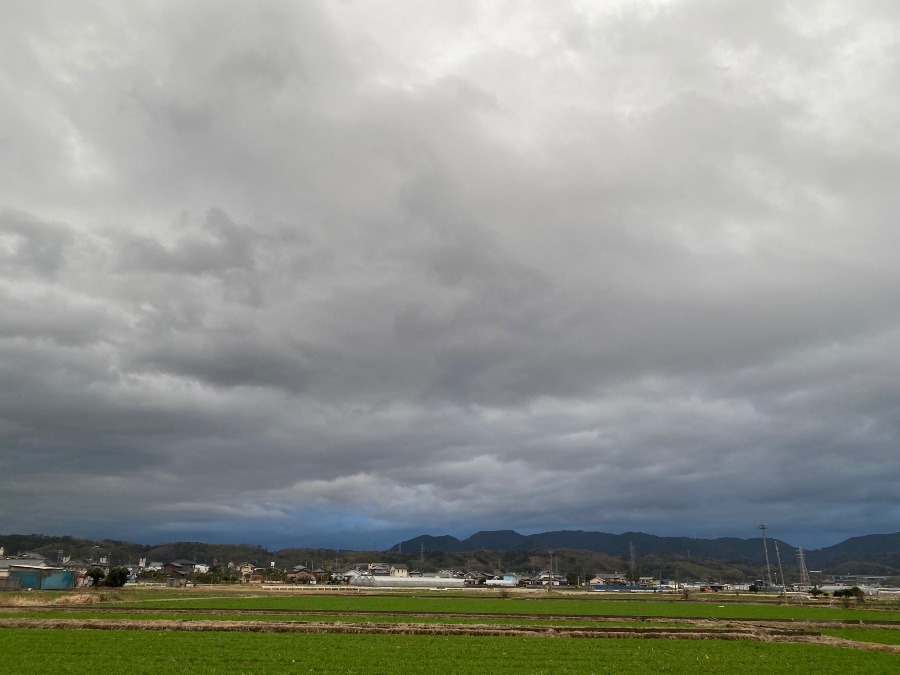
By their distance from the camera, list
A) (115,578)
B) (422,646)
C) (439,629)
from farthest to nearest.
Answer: (115,578)
(439,629)
(422,646)

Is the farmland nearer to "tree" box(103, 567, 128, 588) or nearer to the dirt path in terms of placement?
the dirt path

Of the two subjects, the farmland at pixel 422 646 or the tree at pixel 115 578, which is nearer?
the farmland at pixel 422 646

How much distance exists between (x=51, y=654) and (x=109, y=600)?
6639 cm

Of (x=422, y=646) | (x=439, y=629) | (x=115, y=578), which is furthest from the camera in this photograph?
(x=115, y=578)

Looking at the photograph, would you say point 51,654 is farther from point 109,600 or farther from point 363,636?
point 109,600

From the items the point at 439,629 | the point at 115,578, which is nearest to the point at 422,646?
the point at 439,629

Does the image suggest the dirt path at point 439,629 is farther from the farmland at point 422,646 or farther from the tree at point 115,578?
the tree at point 115,578

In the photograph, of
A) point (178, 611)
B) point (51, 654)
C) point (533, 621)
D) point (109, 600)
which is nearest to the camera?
point (51, 654)

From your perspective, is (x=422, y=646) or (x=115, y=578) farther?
(x=115, y=578)

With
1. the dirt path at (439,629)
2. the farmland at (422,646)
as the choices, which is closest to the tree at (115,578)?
the farmland at (422,646)

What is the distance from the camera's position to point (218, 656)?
39.6 metres

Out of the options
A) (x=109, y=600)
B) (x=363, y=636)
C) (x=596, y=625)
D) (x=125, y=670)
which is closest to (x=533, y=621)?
(x=596, y=625)

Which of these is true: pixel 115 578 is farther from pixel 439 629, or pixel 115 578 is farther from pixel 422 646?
pixel 422 646

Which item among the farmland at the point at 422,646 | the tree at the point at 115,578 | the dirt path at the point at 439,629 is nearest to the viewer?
the farmland at the point at 422,646
